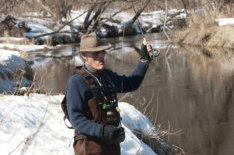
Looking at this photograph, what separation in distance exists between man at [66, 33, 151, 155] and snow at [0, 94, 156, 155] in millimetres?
741

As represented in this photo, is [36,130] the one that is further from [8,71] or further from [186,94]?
[186,94]

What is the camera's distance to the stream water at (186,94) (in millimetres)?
6246

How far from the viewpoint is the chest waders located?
2615mm

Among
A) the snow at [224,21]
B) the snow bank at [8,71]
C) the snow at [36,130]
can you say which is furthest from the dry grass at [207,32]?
the snow at [36,130]

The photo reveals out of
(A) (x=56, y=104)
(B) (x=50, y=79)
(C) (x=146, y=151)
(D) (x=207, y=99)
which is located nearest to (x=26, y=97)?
(A) (x=56, y=104)

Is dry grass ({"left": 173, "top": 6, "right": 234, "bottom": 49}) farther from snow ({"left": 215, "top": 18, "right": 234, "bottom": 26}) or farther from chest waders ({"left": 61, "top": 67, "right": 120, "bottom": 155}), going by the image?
chest waders ({"left": 61, "top": 67, "right": 120, "bottom": 155})

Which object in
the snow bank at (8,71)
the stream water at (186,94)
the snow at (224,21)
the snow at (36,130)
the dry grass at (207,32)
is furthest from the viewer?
the snow at (224,21)

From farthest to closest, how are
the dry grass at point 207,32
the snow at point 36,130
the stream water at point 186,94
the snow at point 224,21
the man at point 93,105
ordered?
the snow at point 224,21, the dry grass at point 207,32, the stream water at point 186,94, the snow at point 36,130, the man at point 93,105

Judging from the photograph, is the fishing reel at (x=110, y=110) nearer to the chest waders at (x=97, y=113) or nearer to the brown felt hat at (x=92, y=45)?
the chest waders at (x=97, y=113)

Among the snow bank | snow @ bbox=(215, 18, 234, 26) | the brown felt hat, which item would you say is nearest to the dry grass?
snow @ bbox=(215, 18, 234, 26)

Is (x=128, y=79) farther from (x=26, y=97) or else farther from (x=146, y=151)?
(x=26, y=97)

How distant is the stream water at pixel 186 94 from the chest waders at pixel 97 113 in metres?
3.15

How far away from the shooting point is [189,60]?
14383mm

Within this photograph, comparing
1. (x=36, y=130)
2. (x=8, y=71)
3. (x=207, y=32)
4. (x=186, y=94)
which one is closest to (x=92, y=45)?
(x=36, y=130)
